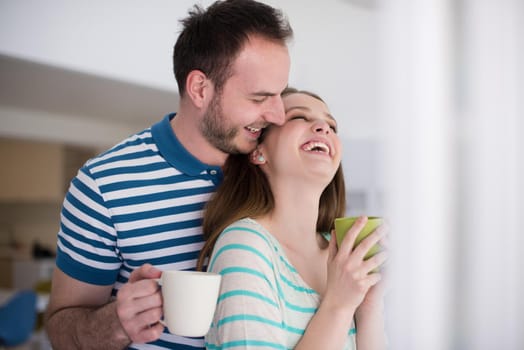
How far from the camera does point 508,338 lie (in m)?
0.52

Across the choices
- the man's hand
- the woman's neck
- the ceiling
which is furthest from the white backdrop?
the ceiling

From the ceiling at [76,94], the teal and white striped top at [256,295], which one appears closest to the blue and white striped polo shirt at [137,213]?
the teal and white striped top at [256,295]

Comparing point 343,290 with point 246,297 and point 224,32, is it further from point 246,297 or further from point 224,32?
point 224,32

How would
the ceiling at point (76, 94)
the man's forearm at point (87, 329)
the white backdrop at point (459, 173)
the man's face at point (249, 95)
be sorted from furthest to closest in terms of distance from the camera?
1. the ceiling at point (76, 94)
2. the man's face at point (249, 95)
3. the man's forearm at point (87, 329)
4. the white backdrop at point (459, 173)

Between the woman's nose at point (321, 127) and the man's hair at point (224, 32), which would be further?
the man's hair at point (224, 32)

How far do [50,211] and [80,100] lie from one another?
295cm

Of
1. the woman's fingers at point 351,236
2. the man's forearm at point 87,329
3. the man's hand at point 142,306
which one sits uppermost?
the woman's fingers at point 351,236

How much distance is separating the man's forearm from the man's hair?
501 millimetres

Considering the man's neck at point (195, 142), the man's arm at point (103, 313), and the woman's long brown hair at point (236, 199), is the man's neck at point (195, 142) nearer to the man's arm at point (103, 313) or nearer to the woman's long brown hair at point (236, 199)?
the woman's long brown hair at point (236, 199)

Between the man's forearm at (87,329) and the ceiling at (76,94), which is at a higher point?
the ceiling at (76,94)

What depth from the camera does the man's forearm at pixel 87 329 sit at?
988 millimetres

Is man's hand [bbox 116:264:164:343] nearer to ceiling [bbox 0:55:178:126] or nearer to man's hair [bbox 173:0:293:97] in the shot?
man's hair [bbox 173:0:293:97]

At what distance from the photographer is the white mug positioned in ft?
2.55

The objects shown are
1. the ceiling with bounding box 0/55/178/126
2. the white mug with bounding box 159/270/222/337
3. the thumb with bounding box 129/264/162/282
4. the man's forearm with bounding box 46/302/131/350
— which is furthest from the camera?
the ceiling with bounding box 0/55/178/126
